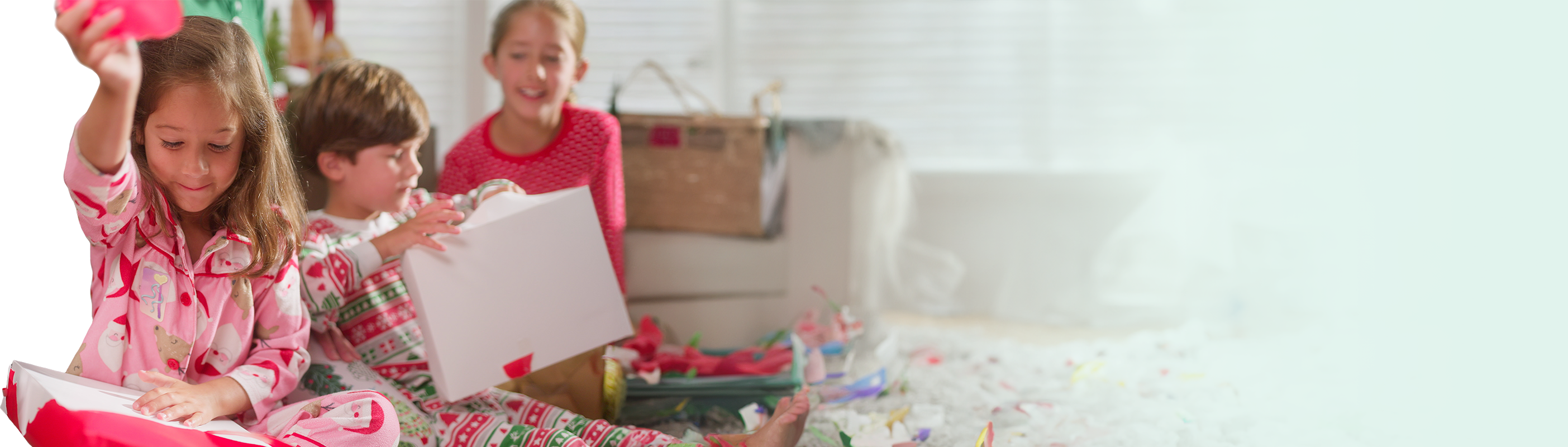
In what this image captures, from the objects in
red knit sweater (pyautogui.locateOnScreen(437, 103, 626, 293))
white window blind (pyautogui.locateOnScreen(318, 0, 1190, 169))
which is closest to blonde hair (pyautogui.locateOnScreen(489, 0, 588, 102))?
red knit sweater (pyautogui.locateOnScreen(437, 103, 626, 293))

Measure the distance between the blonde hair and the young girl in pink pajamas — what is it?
0.51 meters

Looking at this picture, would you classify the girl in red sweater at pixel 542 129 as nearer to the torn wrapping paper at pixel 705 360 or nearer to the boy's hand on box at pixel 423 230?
the torn wrapping paper at pixel 705 360

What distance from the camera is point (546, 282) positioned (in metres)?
1.00

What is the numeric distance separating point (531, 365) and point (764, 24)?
68.5 inches

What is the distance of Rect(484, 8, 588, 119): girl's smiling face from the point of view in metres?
1.25

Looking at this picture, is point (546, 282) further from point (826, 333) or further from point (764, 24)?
point (764, 24)

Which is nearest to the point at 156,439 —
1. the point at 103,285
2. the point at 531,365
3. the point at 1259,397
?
the point at 103,285

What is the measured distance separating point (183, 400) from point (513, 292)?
327mm

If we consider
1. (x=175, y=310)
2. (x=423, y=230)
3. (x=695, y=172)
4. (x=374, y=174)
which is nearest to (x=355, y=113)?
(x=374, y=174)

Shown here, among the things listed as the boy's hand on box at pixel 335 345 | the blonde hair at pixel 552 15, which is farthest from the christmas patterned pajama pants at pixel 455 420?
the blonde hair at pixel 552 15

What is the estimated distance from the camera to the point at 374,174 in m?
1.01

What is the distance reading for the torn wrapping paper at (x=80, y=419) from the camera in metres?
0.63

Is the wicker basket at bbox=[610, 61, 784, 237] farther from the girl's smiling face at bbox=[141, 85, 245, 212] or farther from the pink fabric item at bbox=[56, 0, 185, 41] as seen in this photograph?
the pink fabric item at bbox=[56, 0, 185, 41]

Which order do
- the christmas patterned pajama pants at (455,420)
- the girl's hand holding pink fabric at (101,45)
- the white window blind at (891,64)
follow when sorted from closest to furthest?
the girl's hand holding pink fabric at (101,45) → the christmas patterned pajama pants at (455,420) → the white window blind at (891,64)
